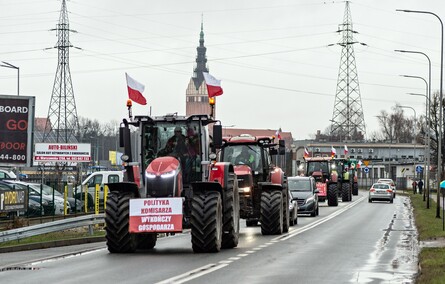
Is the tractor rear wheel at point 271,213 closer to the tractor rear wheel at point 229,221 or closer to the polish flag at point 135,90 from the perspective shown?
the tractor rear wheel at point 229,221

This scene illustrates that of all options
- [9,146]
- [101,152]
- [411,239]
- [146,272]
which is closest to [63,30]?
[9,146]

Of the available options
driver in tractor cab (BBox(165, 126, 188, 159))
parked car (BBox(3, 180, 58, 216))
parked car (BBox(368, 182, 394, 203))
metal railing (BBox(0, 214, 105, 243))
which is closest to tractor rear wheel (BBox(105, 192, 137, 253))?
driver in tractor cab (BBox(165, 126, 188, 159))

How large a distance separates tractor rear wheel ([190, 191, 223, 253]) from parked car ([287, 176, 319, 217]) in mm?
21785

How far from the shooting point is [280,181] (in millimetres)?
30328

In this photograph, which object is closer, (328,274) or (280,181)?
(328,274)

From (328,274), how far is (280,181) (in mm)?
14345

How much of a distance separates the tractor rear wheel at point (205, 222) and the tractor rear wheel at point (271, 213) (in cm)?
718

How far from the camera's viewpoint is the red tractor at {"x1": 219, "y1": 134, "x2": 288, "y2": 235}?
27.8 m

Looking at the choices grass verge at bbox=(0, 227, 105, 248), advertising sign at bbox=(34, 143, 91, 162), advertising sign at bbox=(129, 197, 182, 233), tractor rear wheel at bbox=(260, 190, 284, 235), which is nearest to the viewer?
advertising sign at bbox=(129, 197, 182, 233)

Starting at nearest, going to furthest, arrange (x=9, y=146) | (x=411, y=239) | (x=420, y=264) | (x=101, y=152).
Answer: (x=420, y=264), (x=411, y=239), (x=9, y=146), (x=101, y=152)

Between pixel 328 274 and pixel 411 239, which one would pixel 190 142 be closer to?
pixel 328 274

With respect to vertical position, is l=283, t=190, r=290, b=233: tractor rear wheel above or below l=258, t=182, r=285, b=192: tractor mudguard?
below

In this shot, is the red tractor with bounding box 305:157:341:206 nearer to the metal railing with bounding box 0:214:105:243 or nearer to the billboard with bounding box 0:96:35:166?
the billboard with bounding box 0:96:35:166

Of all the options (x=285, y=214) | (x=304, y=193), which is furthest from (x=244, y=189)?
(x=304, y=193)
